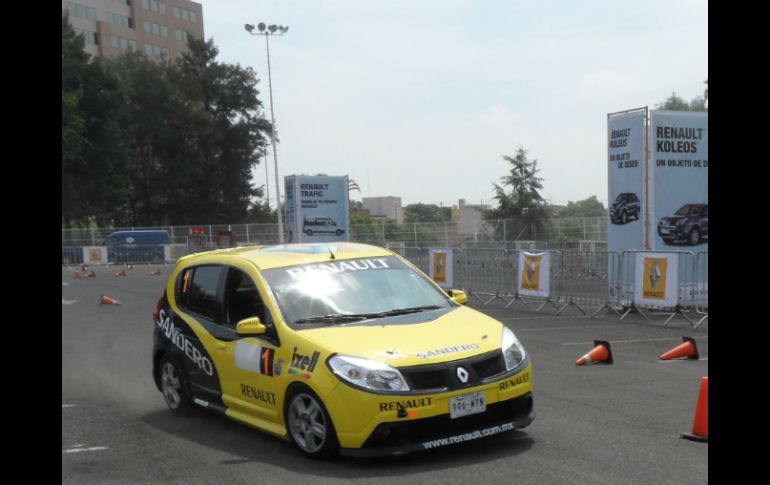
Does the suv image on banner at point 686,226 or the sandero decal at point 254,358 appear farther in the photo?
the suv image on banner at point 686,226

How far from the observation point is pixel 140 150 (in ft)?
266

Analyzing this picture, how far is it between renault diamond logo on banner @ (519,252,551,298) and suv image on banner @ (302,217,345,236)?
1424cm

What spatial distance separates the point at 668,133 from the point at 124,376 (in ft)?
38.9

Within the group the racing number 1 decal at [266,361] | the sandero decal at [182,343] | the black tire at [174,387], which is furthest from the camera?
the black tire at [174,387]

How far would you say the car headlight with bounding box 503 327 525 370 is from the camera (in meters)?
6.39

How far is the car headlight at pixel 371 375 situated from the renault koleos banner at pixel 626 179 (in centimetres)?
1248

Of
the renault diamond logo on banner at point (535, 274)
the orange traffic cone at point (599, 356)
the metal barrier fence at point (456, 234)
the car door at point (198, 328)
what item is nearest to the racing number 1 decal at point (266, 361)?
the car door at point (198, 328)

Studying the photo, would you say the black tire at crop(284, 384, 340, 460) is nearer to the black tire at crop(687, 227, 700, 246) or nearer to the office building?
the black tire at crop(687, 227, 700, 246)

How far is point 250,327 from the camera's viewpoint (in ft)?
21.8

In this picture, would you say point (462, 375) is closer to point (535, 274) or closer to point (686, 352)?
point (686, 352)

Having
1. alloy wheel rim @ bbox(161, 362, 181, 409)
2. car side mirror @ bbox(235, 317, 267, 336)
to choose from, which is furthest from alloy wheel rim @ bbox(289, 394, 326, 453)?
alloy wheel rim @ bbox(161, 362, 181, 409)

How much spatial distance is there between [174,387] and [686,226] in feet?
41.3

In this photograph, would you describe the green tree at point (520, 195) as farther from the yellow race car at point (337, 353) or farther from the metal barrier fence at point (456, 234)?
the yellow race car at point (337, 353)

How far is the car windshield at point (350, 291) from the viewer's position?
684 centimetres
